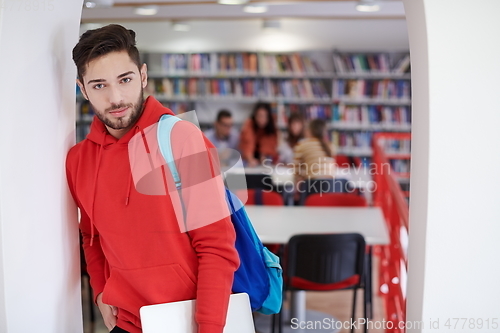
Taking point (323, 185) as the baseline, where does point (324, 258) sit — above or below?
below

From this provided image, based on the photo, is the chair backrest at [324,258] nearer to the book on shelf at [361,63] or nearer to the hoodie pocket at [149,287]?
the hoodie pocket at [149,287]

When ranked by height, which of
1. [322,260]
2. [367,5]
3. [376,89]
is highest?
[367,5]

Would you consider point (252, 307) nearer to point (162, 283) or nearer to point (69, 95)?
point (162, 283)

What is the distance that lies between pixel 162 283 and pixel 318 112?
587 centimetres

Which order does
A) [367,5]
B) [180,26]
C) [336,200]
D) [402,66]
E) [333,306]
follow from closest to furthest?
[336,200] → [333,306] → [367,5] → [180,26] → [402,66]

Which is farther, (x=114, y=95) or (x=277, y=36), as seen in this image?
(x=277, y=36)

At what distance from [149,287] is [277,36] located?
19.7 ft

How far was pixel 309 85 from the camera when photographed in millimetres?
6961

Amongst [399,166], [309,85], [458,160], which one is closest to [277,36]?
[309,85]

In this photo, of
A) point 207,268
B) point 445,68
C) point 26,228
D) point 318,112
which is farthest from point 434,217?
point 318,112

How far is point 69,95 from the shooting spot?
5.00ft

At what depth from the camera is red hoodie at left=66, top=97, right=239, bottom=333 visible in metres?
1.28

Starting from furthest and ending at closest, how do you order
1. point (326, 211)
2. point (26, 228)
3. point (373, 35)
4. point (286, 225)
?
1. point (373, 35)
2. point (326, 211)
3. point (286, 225)
4. point (26, 228)

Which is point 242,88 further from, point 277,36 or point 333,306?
point 333,306
